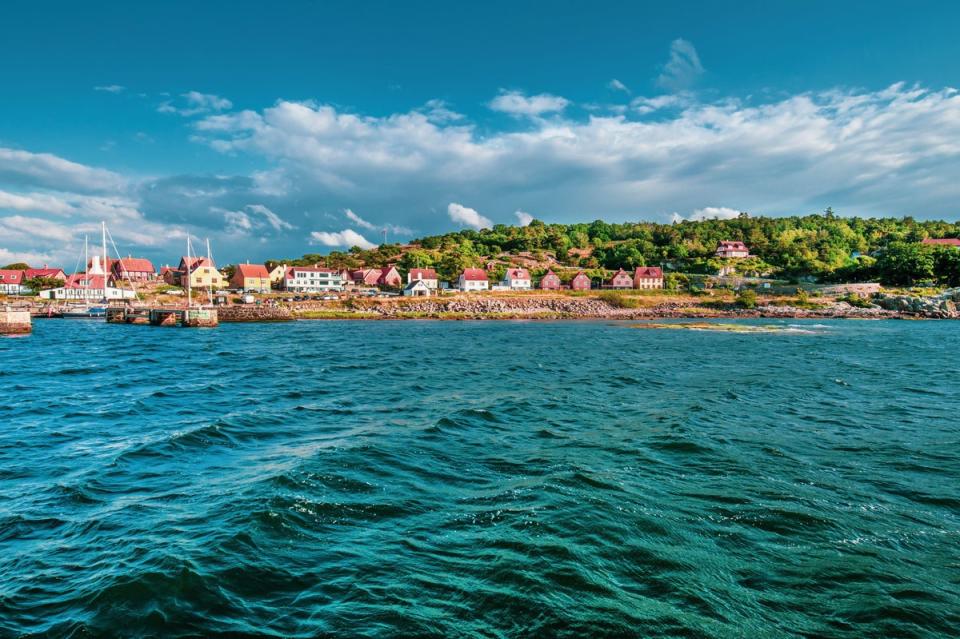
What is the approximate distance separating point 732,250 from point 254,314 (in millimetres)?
137955

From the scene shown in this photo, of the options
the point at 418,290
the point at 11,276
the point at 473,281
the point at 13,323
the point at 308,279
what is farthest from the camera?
the point at 308,279

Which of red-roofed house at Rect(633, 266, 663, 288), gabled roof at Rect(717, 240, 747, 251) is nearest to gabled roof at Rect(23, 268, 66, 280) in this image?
red-roofed house at Rect(633, 266, 663, 288)

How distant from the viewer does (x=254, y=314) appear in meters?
83.2

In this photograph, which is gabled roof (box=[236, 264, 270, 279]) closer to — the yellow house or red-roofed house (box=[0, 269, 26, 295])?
the yellow house

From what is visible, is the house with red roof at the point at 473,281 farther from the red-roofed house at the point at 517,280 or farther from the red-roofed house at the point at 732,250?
the red-roofed house at the point at 732,250

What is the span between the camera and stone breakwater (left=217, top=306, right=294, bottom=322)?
82812 mm

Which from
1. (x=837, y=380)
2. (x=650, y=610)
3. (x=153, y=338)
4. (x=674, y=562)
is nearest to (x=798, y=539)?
(x=674, y=562)

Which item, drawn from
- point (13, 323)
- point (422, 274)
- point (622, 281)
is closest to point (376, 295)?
point (422, 274)

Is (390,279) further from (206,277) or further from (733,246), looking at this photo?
(733,246)

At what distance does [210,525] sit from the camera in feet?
31.6

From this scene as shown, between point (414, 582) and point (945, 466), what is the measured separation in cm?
1414

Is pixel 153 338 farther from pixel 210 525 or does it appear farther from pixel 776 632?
pixel 776 632

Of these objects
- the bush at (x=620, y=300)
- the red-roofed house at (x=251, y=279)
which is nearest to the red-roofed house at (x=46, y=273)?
the red-roofed house at (x=251, y=279)

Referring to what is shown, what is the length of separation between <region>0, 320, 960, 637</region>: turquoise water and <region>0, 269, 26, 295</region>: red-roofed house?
124 metres
